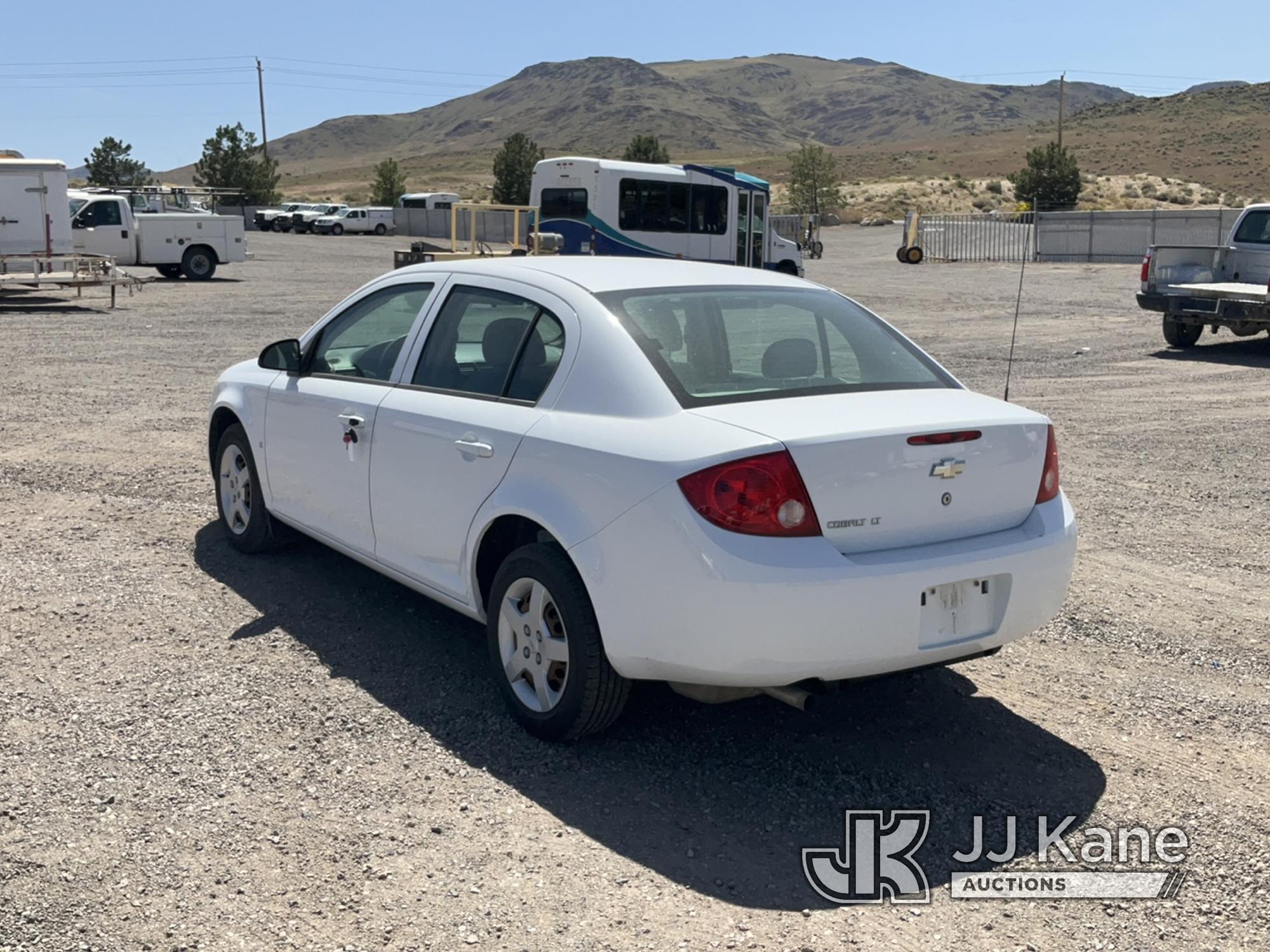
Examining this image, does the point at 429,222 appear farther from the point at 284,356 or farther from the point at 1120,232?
the point at 284,356

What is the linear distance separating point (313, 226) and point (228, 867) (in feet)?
215

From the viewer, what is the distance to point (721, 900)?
3557mm

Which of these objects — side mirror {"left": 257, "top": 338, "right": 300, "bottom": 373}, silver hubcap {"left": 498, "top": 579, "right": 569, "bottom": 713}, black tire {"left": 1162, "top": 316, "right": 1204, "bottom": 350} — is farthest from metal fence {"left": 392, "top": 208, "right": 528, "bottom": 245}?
silver hubcap {"left": 498, "top": 579, "right": 569, "bottom": 713}

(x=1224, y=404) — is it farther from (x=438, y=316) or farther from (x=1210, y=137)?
(x=1210, y=137)

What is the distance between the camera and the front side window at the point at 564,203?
3164 centimetres

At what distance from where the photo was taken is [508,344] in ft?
16.2

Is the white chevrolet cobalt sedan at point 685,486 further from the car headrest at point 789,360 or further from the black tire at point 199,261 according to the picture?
the black tire at point 199,261

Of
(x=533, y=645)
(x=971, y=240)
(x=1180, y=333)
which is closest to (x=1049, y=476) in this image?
(x=533, y=645)

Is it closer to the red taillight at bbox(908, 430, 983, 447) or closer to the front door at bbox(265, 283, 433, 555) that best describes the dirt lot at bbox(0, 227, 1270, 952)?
the front door at bbox(265, 283, 433, 555)

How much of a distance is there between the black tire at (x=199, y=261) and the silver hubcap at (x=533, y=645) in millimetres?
29146

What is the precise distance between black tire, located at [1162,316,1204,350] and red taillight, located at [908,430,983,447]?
15.1 meters

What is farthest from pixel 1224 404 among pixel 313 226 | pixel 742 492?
pixel 313 226

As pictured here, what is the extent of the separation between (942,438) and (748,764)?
1.26 meters

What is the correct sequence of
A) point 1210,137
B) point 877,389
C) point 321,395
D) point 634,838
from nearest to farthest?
point 634,838 → point 877,389 → point 321,395 → point 1210,137
